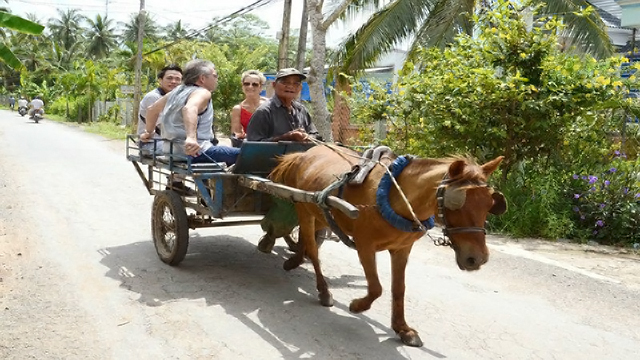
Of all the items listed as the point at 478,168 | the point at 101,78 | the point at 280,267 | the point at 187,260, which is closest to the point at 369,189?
the point at 478,168

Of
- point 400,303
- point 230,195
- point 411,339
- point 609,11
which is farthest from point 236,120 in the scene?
point 609,11

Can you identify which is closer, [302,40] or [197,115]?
[197,115]

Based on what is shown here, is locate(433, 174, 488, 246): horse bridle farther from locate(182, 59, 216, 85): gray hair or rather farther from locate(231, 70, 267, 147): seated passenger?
locate(231, 70, 267, 147): seated passenger

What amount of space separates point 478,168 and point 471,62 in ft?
18.4

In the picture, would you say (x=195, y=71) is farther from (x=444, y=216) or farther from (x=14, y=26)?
(x=444, y=216)

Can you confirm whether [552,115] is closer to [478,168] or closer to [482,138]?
[482,138]

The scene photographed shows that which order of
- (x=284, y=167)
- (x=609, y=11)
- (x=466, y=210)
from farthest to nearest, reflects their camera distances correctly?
(x=609, y=11), (x=284, y=167), (x=466, y=210)

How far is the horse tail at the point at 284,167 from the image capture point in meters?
5.23

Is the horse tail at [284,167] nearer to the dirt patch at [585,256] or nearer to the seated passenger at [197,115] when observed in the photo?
the seated passenger at [197,115]

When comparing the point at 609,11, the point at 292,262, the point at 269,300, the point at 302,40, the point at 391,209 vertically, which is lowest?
the point at 269,300

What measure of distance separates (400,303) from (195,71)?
318cm

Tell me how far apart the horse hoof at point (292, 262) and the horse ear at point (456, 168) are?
8.71ft

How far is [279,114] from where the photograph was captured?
586 centimetres

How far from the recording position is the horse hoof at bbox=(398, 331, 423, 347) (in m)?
4.13
